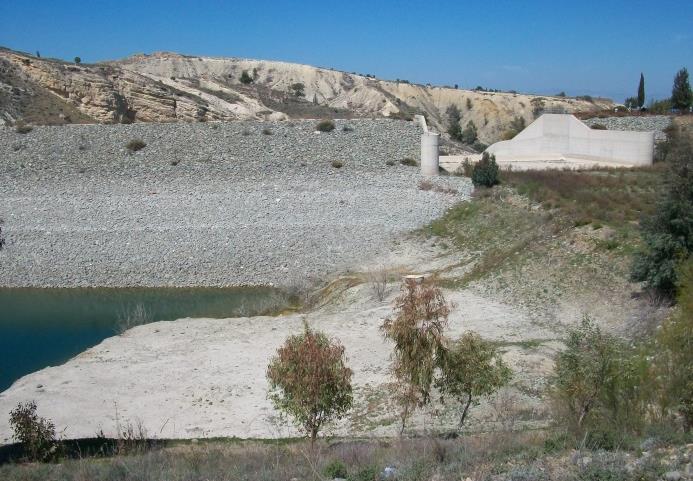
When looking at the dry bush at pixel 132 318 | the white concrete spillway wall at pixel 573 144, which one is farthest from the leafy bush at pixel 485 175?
the dry bush at pixel 132 318

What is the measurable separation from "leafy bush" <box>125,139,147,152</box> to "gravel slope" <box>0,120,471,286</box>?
32 centimetres

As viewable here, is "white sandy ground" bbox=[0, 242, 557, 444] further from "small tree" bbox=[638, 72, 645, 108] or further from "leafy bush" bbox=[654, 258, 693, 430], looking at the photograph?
"small tree" bbox=[638, 72, 645, 108]

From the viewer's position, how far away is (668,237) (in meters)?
18.5

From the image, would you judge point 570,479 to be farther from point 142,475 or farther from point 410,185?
point 410,185

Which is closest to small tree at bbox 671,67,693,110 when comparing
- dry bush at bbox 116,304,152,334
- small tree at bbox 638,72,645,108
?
small tree at bbox 638,72,645,108

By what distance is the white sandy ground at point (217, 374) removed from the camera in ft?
46.8

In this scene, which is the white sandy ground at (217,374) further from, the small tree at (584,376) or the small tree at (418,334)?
the small tree at (584,376)

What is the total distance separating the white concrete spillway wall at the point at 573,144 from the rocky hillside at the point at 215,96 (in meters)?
12.5

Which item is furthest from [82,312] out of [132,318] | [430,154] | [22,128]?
[22,128]

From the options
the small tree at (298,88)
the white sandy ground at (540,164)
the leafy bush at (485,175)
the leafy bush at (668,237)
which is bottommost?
the leafy bush at (668,237)

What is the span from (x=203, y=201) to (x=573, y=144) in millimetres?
21465

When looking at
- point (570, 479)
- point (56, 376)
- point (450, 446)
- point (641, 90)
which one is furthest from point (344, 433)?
point (641, 90)

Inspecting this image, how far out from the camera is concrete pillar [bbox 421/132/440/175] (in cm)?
3731

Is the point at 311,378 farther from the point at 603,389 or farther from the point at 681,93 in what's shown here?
the point at 681,93
